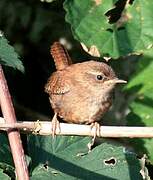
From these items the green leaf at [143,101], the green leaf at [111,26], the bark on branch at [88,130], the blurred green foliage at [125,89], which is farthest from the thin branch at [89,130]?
the green leaf at [143,101]

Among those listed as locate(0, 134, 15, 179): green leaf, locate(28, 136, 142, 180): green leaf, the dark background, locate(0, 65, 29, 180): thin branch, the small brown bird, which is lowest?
the dark background

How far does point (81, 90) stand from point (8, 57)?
1.92 metres

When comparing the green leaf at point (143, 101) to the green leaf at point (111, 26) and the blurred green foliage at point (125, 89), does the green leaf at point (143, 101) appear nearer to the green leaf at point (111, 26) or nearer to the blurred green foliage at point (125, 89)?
the blurred green foliage at point (125, 89)

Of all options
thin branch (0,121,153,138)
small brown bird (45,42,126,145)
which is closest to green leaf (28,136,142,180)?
thin branch (0,121,153,138)

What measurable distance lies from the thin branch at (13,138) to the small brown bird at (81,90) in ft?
6.51

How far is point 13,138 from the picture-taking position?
1.91 metres

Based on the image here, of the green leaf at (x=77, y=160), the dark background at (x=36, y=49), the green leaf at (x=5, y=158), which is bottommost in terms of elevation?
the dark background at (x=36, y=49)

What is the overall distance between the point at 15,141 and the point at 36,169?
0.60m

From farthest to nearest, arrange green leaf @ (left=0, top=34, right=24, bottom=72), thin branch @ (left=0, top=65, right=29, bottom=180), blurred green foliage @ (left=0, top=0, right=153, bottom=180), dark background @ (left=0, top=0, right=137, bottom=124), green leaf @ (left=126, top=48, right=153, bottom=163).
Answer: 1. dark background @ (left=0, top=0, right=137, bottom=124)
2. green leaf @ (left=126, top=48, right=153, bottom=163)
3. blurred green foliage @ (left=0, top=0, right=153, bottom=180)
4. green leaf @ (left=0, top=34, right=24, bottom=72)
5. thin branch @ (left=0, top=65, right=29, bottom=180)

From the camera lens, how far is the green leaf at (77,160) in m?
2.54

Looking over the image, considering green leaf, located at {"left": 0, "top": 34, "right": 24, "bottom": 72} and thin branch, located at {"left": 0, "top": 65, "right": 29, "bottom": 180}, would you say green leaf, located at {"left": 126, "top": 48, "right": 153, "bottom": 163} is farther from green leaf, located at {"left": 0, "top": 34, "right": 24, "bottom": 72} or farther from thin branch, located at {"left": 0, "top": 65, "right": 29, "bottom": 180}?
thin branch, located at {"left": 0, "top": 65, "right": 29, "bottom": 180}

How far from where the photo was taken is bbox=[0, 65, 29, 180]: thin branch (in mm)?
1854

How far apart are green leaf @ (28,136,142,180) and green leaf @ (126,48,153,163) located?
111 centimetres

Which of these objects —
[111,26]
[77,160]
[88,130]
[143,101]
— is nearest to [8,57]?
[88,130]
